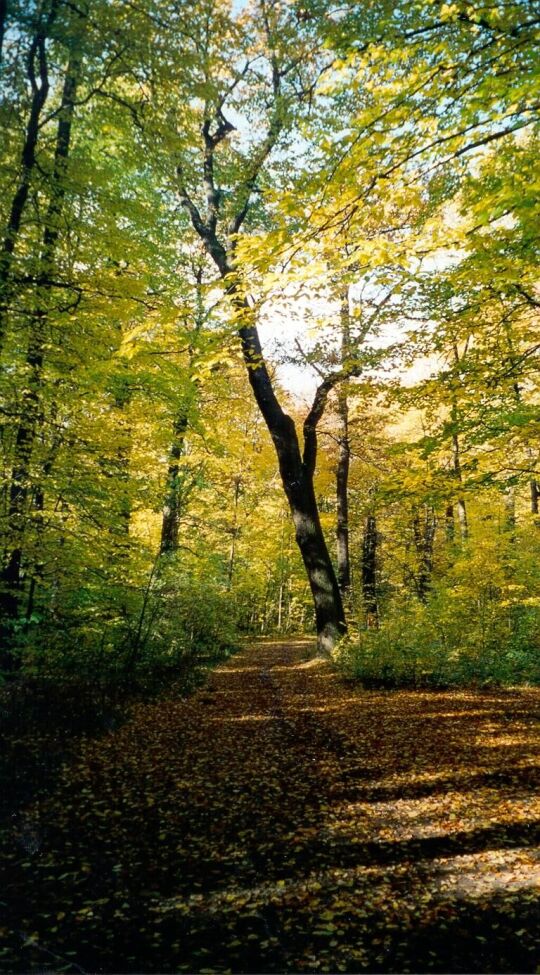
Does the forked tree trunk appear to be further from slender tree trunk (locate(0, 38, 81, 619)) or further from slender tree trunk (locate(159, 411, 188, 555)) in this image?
slender tree trunk (locate(0, 38, 81, 619))

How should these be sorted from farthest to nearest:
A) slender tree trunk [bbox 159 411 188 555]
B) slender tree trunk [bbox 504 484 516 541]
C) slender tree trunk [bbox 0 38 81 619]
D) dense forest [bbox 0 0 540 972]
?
1. slender tree trunk [bbox 504 484 516 541]
2. slender tree trunk [bbox 159 411 188 555]
3. slender tree trunk [bbox 0 38 81 619]
4. dense forest [bbox 0 0 540 972]

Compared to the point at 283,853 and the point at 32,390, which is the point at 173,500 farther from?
the point at 283,853

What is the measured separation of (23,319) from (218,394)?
29.9 feet

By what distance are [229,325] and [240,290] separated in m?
1.59

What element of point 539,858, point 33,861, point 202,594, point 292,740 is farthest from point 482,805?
A: point 202,594

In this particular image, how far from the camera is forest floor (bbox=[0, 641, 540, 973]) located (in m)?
3.06

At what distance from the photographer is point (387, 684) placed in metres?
10.0

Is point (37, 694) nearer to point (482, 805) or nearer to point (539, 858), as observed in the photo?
point (482, 805)

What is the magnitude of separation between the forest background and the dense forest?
54 millimetres

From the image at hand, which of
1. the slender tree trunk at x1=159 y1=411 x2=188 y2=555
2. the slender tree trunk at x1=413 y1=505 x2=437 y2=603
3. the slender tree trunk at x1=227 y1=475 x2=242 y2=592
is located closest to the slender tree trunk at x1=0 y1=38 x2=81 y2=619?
the slender tree trunk at x1=159 y1=411 x2=188 y2=555

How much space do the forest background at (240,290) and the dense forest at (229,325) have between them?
0.05m

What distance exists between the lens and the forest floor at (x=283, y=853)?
10.0 ft

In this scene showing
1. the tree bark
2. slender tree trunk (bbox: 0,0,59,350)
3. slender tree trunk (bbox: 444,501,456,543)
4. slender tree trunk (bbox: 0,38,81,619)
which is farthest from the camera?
slender tree trunk (bbox: 444,501,456,543)

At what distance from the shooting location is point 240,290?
637cm
